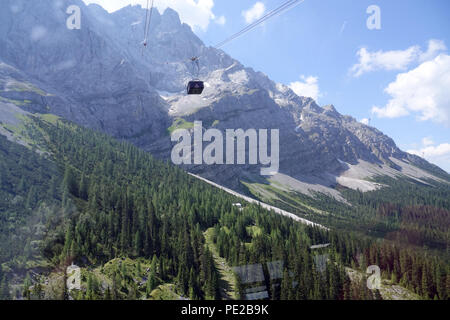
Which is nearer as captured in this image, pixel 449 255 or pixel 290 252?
pixel 290 252

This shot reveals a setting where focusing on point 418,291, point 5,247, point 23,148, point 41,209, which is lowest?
point 418,291

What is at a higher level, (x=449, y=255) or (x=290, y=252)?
(x=290, y=252)

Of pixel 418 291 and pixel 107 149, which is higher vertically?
pixel 107 149

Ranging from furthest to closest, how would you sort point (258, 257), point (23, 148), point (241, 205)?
point (241, 205) < point (23, 148) < point (258, 257)

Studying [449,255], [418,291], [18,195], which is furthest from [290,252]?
[449,255]

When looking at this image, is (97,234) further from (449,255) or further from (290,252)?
(449,255)

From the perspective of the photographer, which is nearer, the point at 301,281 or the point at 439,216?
the point at 301,281

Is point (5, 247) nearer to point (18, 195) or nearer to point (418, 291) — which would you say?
point (18, 195)

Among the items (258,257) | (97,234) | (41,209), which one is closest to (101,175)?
(41,209)
